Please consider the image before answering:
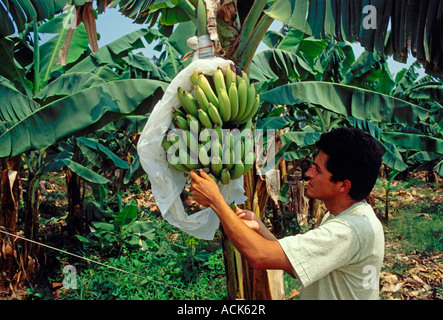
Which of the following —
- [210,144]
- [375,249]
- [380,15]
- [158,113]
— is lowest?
[375,249]

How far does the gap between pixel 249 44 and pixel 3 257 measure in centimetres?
352

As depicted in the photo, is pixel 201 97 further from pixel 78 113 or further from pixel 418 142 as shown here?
pixel 418 142

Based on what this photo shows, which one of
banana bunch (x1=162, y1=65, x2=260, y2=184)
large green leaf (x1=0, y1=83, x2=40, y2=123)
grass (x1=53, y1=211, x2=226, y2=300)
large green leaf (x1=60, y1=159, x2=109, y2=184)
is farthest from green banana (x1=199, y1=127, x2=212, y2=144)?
large green leaf (x1=60, y1=159, x2=109, y2=184)

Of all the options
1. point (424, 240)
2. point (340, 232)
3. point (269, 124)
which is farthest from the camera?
point (424, 240)

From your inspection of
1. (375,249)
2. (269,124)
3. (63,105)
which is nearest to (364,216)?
(375,249)

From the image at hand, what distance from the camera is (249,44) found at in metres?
2.21

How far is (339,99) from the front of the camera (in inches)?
144

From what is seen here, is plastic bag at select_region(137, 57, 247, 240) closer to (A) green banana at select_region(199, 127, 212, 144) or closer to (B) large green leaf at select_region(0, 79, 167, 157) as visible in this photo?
(A) green banana at select_region(199, 127, 212, 144)

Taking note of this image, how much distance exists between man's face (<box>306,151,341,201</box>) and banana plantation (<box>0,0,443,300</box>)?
268mm

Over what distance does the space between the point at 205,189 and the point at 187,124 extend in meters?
0.29

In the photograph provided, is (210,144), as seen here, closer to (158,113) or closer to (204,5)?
(158,113)

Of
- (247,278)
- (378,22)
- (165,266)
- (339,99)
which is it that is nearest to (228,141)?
(247,278)

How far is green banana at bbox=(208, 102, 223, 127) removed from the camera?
1380 millimetres

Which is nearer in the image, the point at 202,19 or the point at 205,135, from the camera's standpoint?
the point at 205,135
